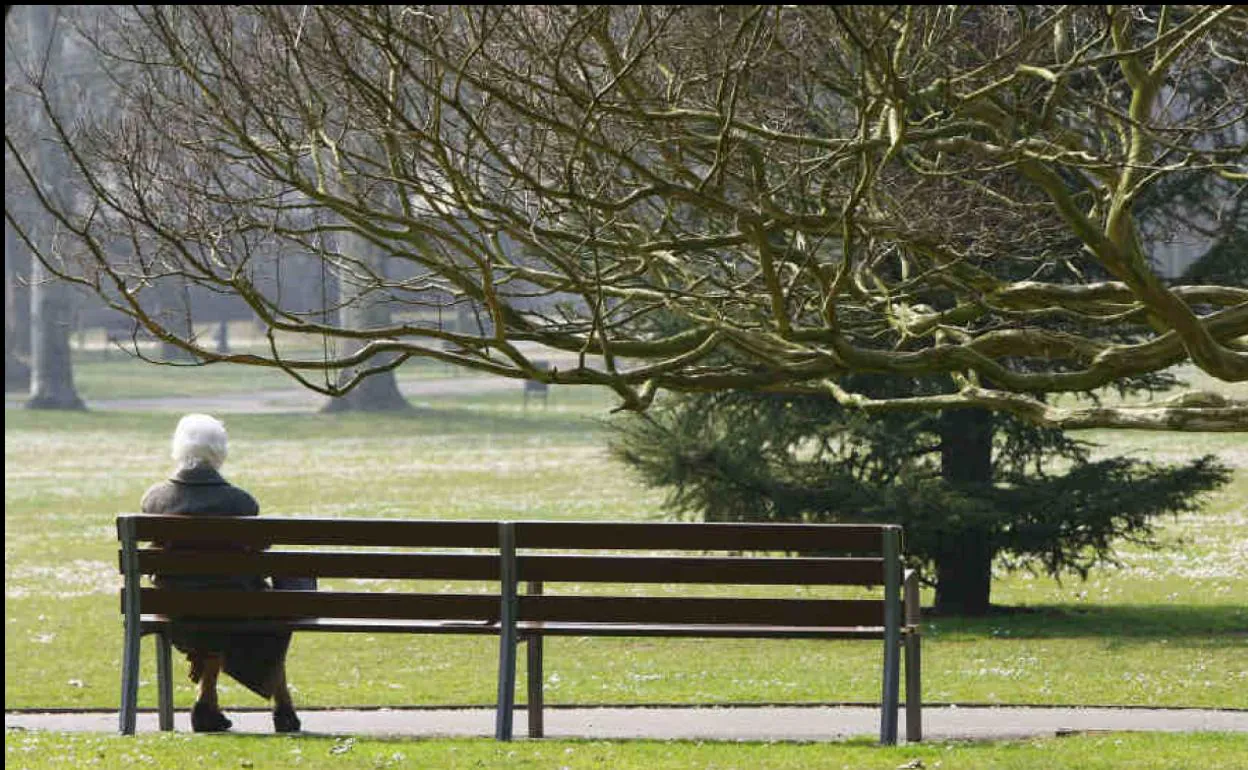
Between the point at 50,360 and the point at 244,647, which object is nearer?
the point at 244,647

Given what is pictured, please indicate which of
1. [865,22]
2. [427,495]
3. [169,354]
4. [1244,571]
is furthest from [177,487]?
[169,354]

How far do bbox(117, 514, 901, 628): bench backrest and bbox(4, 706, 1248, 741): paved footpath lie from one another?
2.17 feet

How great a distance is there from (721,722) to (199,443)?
287 cm

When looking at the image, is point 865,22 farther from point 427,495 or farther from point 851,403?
point 427,495

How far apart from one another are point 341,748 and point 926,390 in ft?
29.5

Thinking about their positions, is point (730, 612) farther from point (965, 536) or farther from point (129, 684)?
point (965, 536)

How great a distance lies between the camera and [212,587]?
959cm

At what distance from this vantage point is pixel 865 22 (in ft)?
26.7

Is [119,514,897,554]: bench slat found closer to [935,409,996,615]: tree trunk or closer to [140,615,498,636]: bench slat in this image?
[140,615,498,636]: bench slat

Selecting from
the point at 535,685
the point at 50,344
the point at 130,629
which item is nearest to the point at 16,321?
the point at 50,344

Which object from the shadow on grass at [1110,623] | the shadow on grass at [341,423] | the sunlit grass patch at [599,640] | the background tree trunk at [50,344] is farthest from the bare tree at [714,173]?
the background tree trunk at [50,344]

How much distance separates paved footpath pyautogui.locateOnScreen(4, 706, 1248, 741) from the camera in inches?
386

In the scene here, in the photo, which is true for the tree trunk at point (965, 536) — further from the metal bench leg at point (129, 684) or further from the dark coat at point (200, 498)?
the metal bench leg at point (129, 684)

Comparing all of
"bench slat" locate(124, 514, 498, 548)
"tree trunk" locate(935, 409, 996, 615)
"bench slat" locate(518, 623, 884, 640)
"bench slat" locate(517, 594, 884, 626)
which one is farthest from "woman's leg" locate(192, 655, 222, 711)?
"tree trunk" locate(935, 409, 996, 615)
